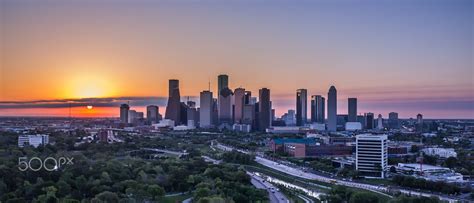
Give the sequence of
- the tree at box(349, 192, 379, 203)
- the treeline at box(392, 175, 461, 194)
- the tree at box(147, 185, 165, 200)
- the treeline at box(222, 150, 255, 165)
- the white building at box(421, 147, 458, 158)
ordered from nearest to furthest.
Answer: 1. the tree at box(349, 192, 379, 203)
2. the tree at box(147, 185, 165, 200)
3. the treeline at box(392, 175, 461, 194)
4. the treeline at box(222, 150, 255, 165)
5. the white building at box(421, 147, 458, 158)

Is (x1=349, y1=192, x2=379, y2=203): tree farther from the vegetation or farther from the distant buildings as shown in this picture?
the distant buildings

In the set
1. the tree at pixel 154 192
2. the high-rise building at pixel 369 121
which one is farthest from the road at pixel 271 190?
the high-rise building at pixel 369 121

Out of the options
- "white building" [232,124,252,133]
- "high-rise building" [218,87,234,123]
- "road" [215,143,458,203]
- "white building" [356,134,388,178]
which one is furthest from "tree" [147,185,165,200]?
"high-rise building" [218,87,234,123]

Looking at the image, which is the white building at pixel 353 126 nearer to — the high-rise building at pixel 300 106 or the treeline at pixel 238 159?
the high-rise building at pixel 300 106

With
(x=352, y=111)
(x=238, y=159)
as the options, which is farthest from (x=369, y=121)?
(x=238, y=159)

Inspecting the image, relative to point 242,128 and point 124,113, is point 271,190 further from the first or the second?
point 124,113

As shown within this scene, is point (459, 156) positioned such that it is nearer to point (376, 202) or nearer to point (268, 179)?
point (268, 179)
